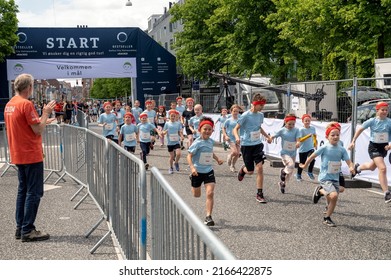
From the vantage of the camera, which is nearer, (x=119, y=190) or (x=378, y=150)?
(x=119, y=190)

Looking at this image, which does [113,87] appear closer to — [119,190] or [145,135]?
[145,135]

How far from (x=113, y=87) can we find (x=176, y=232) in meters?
94.8

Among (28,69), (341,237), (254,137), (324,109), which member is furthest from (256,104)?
(28,69)

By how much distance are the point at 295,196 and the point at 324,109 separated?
239 inches

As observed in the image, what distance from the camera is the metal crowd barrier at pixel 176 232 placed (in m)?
2.29

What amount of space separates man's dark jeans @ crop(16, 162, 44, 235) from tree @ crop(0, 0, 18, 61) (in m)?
26.1

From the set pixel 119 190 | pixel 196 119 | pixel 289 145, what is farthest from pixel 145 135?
pixel 119 190

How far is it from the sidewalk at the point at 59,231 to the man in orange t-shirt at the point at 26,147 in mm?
282

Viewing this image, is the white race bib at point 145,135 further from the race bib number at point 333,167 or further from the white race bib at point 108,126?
the race bib number at point 333,167

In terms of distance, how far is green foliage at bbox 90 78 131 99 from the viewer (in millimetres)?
82375

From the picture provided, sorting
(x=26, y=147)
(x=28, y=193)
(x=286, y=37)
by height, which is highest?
(x=286, y=37)

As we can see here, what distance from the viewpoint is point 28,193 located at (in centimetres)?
639

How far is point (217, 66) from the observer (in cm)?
4159

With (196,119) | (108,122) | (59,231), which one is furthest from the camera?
(108,122)
